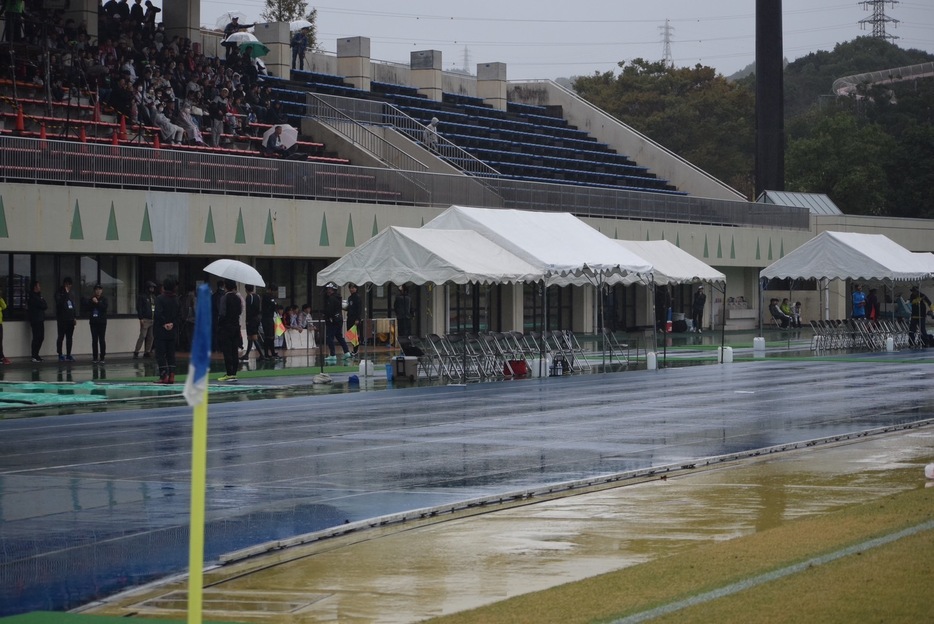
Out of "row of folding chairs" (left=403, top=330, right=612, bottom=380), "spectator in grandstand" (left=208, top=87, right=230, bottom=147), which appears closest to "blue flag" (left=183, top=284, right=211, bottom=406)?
"row of folding chairs" (left=403, top=330, right=612, bottom=380)

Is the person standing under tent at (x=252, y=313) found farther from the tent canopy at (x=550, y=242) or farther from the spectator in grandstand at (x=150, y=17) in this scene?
the spectator in grandstand at (x=150, y=17)

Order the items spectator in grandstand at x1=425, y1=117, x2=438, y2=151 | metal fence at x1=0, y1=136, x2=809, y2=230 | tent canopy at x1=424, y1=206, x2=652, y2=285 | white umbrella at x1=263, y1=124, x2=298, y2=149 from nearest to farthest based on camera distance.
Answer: tent canopy at x1=424, y1=206, x2=652, y2=285 < metal fence at x1=0, y1=136, x2=809, y2=230 < white umbrella at x1=263, y1=124, x2=298, y2=149 < spectator in grandstand at x1=425, y1=117, x2=438, y2=151

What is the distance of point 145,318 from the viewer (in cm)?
3631

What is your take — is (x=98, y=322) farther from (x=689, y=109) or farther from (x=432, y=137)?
(x=689, y=109)

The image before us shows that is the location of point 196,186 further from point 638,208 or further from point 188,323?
point 638,208

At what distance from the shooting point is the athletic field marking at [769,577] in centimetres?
748

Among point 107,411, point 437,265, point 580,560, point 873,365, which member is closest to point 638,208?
point 873,365

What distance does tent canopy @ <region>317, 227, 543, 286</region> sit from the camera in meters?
27.8

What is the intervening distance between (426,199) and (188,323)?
11340mm

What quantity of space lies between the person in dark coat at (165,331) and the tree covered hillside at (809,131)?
7035cm

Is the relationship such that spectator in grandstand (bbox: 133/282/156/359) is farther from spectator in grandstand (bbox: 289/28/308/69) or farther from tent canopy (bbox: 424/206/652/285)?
spectator in grandstand (bbox: 289/28/308/69)

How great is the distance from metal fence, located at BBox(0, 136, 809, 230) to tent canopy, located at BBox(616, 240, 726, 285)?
10.5 meters

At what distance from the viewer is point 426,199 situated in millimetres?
44938

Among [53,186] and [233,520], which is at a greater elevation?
[53,186]
